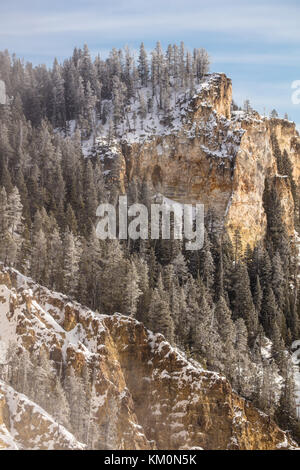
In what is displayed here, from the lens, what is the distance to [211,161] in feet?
412

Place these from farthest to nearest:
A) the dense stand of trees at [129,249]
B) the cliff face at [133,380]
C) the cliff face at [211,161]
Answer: the cliff face at [211,161]
the dense stand of trees at [129,249]
the cliff face at [133,380]

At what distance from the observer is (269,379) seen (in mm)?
78500

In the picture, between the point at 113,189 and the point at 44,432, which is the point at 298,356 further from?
the point at 44,432

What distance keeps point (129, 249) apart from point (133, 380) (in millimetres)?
33656

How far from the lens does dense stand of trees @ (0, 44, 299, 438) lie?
78562 millimetres

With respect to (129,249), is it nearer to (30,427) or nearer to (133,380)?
(133,380)

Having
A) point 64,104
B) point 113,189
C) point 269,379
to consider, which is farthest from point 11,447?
point 64,104

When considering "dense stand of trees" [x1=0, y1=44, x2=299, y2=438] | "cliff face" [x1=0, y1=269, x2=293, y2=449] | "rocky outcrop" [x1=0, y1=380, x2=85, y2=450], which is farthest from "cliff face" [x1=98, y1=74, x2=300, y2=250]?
"rocky outcrop" [x1=0, y1=380, x2=85, y2=450]

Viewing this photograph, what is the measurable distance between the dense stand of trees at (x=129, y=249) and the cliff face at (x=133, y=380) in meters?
4.23

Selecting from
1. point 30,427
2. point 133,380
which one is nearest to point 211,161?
point 133,380

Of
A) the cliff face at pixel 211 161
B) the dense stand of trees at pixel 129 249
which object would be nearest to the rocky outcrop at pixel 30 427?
the dense stand of trees at pixel 129 249

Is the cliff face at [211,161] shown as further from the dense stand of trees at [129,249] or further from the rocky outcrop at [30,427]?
the rocky outcrop at [30,427]

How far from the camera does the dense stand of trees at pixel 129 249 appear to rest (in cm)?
7856

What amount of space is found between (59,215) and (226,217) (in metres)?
34.8
